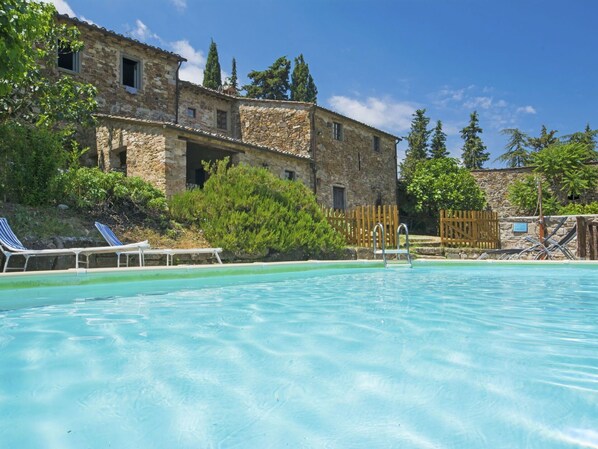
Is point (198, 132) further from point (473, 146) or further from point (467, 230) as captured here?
point (473, 146)

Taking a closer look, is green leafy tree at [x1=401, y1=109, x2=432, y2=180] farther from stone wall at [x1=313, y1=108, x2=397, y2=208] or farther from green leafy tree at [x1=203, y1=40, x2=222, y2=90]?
green leafy tree at [x1=203, y1=40, x2=222, y2=90]

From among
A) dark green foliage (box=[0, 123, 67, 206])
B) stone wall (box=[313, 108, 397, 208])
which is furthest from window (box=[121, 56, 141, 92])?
dark green foliage (box=[0, 123, 67, 206])

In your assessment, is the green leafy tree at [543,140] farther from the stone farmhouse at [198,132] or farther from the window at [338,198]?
the window at [338,198]

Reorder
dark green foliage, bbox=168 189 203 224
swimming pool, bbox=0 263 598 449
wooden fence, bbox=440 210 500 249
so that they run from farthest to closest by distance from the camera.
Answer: wooden fence, bbox=440 210 500 249
dark green foliage, bbox=168 189 203 224
swimming pool, bbox=0 263 598 449

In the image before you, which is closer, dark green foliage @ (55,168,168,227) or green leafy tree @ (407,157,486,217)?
dark green foliage @ (55,168,168,227)

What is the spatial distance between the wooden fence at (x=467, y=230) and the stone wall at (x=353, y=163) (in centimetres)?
649

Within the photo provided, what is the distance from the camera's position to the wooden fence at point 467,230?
12984 millimetres

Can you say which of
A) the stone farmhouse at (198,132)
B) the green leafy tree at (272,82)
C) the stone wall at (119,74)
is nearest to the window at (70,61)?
the stone farmhouse at (198,132)

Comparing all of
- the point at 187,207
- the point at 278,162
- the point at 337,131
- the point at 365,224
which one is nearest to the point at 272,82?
the point at 337,131

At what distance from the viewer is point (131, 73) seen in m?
15.6

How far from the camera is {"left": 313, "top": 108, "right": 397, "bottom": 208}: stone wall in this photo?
61.6 feet

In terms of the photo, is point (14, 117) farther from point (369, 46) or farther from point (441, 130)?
point (441, 130)

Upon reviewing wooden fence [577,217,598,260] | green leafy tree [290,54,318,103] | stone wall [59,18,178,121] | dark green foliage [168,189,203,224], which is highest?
green leafy tree [290,54,318,103]

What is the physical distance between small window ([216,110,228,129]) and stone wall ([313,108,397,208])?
4.15m
